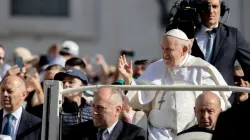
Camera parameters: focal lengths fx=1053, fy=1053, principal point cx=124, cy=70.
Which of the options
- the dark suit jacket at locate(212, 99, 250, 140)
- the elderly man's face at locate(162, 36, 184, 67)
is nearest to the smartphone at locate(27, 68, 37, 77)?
the elderly man's face at locate(162, 36, 184, 67)

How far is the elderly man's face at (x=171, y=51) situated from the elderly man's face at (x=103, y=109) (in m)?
0.87

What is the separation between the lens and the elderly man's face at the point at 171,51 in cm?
863

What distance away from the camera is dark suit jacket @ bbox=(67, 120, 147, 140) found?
7867mm

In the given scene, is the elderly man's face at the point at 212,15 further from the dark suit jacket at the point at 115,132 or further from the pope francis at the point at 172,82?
the dark suit jacket at the point at 115,132

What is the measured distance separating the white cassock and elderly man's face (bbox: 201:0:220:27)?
0.66 meters

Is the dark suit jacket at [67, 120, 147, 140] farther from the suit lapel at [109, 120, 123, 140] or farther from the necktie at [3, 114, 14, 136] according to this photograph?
the necktie at [3, 114, 14, 136]

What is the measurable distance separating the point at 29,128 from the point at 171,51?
1.35 m

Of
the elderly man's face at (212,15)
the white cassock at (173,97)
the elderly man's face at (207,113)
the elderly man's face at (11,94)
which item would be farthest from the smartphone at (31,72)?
the elderly man's face at (207,113)

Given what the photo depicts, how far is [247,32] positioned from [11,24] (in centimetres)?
520

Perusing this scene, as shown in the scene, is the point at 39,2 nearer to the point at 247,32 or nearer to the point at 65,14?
the point at 65,14

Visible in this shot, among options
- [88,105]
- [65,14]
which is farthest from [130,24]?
[88,105]

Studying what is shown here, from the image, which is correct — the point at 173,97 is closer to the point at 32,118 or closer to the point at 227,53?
the point at 227,53

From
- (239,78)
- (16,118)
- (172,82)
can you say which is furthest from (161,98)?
(239,78)

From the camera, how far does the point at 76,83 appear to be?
9.80m
